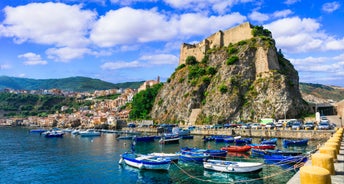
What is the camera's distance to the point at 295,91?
6338cm

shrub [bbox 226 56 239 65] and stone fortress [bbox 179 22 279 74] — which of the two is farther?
shrub [bbox 226 56 239 65]

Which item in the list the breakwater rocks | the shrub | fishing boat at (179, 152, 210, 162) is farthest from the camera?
the shrub

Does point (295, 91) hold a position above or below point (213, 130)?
above

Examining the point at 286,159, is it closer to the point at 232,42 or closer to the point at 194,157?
the point at 194,157

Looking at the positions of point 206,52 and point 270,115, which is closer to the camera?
point 270,115

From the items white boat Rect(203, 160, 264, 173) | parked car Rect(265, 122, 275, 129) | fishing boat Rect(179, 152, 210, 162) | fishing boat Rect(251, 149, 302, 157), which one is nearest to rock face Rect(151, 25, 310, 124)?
parked car Rect(265, 122, 275, 129)

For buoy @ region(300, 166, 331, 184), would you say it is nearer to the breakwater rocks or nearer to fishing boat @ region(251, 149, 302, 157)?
fishing boat @ region(251, 149, 302, 157)

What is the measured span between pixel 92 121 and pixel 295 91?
2607 inches

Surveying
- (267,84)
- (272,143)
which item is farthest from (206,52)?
(272,143)

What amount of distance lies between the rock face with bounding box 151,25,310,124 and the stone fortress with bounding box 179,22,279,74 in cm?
24

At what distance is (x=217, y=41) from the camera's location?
7906cm

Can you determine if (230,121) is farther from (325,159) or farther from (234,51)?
(325,159)

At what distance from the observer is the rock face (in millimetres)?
59812

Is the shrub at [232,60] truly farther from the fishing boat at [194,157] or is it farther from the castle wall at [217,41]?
the fishing boat at [194,157]
